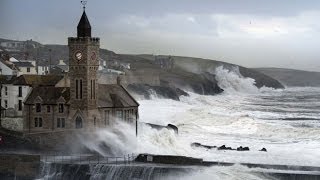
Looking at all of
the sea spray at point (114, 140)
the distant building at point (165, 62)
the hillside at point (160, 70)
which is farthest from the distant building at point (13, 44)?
the sea spray at point (114, 140)

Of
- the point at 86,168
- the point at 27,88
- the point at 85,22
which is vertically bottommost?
the point at 86,168

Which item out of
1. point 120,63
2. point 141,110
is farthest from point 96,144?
point 120,63

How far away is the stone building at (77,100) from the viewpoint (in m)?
29.8

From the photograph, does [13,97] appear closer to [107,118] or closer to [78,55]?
[78,55]

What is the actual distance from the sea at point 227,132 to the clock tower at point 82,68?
60.5 inches

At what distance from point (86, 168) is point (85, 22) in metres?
7.51

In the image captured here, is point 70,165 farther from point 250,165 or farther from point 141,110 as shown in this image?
point 141,110

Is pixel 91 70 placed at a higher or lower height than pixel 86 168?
higher

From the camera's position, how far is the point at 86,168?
991 inches

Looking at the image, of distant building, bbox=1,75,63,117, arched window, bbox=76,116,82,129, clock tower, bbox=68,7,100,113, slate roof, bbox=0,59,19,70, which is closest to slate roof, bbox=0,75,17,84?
distant building, bbox=1,75,63,117

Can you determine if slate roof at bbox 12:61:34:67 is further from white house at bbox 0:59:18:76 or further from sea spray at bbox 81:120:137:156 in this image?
sea spray at bbox 81:120:137:156

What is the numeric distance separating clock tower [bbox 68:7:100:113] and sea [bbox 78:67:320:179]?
60.5 inches

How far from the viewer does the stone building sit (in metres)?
29.8

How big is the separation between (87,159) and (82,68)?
4.65 meters
